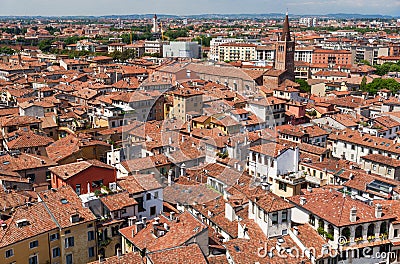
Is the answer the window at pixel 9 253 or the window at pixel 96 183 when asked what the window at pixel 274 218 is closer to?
the window at pixel 96 183

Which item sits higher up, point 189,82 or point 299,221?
point 189,82

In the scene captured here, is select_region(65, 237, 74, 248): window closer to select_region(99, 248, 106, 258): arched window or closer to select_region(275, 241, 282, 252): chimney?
select_region(99, 248, 106, 258): arched window

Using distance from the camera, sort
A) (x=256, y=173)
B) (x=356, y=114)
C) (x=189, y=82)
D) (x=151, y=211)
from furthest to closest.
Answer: (x=356, y=114) → (x=189, y=82) → (x=256, y=173) → (x=151, y=211)

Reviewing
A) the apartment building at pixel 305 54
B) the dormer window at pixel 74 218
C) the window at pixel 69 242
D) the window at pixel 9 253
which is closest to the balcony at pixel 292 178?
the dormer window at pixel 74 218

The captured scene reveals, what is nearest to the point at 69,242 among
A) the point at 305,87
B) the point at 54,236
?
the point at 54,236

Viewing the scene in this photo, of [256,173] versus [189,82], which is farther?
[189,82]

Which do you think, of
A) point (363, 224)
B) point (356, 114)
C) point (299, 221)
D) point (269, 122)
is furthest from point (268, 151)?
point (356, 114)

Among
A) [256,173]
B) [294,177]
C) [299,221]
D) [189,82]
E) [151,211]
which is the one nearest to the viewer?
[299,221]

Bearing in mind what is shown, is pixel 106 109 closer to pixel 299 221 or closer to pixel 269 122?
pixel 269 122

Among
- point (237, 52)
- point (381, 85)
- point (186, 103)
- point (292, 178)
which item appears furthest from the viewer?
point (237, 52)
